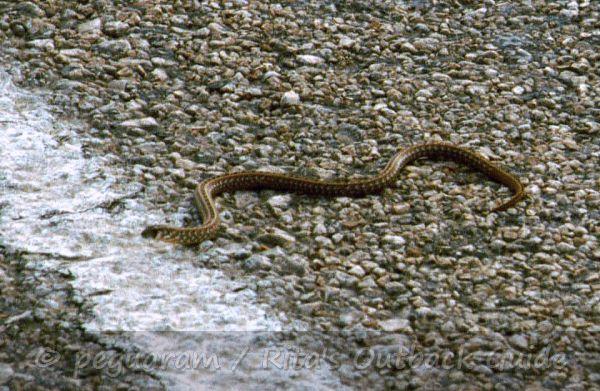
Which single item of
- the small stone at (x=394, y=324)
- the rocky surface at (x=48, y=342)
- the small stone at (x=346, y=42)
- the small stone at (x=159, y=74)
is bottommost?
the rocky surface at (x=48, y=342)

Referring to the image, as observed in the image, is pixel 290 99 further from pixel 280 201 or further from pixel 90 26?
pixel 90 26

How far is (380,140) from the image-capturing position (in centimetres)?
951

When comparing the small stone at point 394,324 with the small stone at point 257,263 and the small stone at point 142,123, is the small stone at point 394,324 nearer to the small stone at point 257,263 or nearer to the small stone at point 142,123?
the small stone at point 257,263

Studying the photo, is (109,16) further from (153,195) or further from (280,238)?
(280,238)

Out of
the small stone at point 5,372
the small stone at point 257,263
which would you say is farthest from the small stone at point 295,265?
the small stone at point 5,372

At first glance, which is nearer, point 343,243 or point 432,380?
point 432,380

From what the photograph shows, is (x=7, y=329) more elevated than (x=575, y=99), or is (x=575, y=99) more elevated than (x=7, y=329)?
(x=575, y=99)

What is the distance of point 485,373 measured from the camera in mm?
6637

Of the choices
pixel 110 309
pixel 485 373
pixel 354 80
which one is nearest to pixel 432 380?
pixel 485 373

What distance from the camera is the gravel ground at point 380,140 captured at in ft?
23.5

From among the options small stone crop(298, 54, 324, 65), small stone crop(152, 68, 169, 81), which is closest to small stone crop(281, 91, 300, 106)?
small stone crop(298, 54, 324, 65)

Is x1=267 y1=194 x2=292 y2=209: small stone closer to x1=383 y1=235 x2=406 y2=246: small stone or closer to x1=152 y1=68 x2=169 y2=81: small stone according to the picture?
x1=383 y1=235 x2=406 y2=246: small stone

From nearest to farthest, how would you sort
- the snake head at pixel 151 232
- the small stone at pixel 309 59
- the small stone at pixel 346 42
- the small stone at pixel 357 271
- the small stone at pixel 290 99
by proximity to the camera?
the small stone at pixel 357 271
the snake head at pixel 151 232
the small stone at pixel 290 99
the small stone at pixel 309 59
the small stone at pixel 346 42

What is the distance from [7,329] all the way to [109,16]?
16.6 feet
